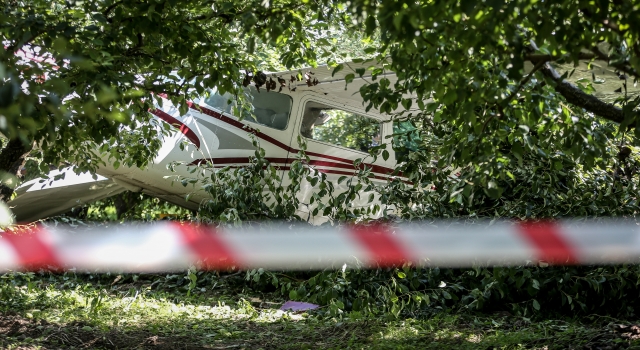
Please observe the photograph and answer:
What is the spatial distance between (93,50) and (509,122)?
2.20 meters

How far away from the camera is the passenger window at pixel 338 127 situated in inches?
346

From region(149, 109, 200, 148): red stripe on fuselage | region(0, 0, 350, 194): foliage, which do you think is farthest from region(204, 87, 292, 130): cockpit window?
region(0, 0, 350, 194): foliage

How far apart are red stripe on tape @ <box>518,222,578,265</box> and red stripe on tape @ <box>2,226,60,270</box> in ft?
16.1

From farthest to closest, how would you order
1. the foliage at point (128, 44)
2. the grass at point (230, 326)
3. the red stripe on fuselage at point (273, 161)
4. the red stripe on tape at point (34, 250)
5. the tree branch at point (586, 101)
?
the red stripe on fuselage at point (273, 161), the red stripe on tape at point (34, 250), the grass at point (230, 326), the tree branch at point (586, 101), the foliage at point (128, 44)

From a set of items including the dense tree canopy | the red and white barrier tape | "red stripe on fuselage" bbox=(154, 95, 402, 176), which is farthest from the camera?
"red stripe on fuselage" bbox=(154, 95, 402, 176)

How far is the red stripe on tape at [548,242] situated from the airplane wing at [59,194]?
201 inches

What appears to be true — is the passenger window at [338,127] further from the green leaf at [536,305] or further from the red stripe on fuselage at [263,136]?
the green leaf at [536,305]

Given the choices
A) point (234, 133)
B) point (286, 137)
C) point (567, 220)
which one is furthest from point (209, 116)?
point (567, 220)

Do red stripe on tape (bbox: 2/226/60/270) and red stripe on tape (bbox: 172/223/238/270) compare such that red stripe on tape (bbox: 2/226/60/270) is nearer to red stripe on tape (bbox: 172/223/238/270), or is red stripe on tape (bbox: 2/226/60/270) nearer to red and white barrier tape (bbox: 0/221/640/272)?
red and white barrier tape (bbox: 0/221/640/272)

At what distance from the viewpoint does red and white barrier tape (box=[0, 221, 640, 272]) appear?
6184 mm

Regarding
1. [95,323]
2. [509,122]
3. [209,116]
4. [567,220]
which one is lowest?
[95,323]

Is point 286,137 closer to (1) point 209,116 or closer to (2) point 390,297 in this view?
(1) point 209,116

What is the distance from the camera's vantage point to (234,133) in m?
8.29

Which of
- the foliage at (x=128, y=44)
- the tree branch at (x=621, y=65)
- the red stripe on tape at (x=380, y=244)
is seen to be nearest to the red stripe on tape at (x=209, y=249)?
the red stripe on tape at (x=380, y=244)
